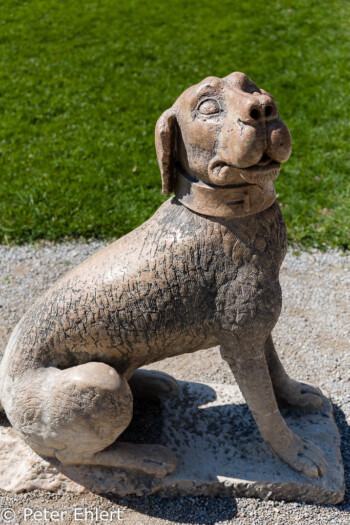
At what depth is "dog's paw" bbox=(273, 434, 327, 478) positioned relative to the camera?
360cm

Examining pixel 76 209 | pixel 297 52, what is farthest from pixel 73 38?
pixel 76 209

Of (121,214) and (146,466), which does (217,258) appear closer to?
(146,466)

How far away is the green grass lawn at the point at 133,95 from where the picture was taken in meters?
6.59

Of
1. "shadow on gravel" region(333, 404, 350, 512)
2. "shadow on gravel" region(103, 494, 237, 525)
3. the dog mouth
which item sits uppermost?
the dog mouth

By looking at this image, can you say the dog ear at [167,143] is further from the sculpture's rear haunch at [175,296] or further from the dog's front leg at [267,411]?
the dog's front leg at [267,411]

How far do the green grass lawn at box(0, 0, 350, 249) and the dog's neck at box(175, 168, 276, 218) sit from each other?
3.35 m

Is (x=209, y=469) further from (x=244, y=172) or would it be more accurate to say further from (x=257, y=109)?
(x=257, y=109)

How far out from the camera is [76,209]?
6.54m

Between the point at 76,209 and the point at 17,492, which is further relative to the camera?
the point at 76,209

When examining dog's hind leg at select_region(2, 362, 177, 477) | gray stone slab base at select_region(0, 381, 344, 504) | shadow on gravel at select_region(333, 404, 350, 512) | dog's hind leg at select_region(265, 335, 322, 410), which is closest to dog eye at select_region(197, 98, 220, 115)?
dog's hind leg at select_region(2, 362, 177, 477)

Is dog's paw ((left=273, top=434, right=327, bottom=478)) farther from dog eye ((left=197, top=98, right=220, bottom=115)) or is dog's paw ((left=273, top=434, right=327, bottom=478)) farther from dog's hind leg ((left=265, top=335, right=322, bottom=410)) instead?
dog eye ((left=197, top=98, right=220, bottom=115))

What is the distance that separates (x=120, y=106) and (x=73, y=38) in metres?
2.55

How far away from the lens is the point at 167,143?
2.96 meters

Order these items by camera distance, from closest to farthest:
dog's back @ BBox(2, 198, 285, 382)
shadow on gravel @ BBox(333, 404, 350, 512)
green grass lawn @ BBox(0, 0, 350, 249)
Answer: dog's back @ BBox(2, 198, 285, 382)
shadow on gravel @ BBox(333, 404, 350, 512)
green grass lawn @ BBox(0, 0, 350, 249)
